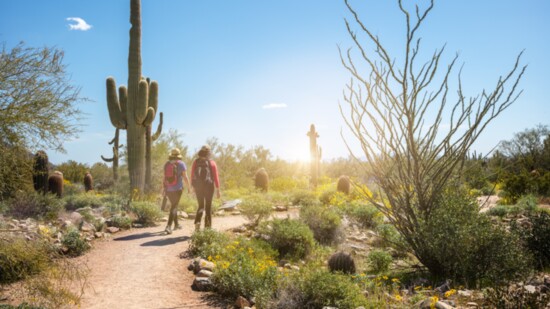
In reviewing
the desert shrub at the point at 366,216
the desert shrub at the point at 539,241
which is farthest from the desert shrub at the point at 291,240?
the desert shrub at the point at 539,241

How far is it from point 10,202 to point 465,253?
10.4 meters

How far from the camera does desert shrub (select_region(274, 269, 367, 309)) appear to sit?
4598mm

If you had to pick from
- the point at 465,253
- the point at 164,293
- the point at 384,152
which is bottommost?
the point at 164,293

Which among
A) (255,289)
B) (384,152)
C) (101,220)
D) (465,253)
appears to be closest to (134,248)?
(101,220)

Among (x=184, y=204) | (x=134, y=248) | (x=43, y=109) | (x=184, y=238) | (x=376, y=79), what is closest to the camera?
(x=376, y=79)

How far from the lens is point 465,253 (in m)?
5.49

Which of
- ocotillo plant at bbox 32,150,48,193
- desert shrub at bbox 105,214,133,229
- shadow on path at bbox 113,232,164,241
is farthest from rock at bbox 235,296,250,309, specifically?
ocotillo plant at bbox 32,150,48,193

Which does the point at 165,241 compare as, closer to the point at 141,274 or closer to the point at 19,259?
the point at 141,274

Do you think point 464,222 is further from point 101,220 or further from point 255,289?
point 101,220

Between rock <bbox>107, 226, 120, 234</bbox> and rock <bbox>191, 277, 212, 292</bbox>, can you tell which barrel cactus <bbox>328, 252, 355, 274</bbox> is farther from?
rock <bbox>107, 226, 120, 234</bbox>

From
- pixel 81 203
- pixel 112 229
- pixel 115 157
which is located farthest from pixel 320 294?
pixel 115 157

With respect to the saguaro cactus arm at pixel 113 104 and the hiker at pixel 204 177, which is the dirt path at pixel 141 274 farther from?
→ the saguaro cactus arm at pixel 113 104

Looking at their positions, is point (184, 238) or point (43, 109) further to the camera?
point (184, 238)

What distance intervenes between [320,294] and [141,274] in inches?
124
